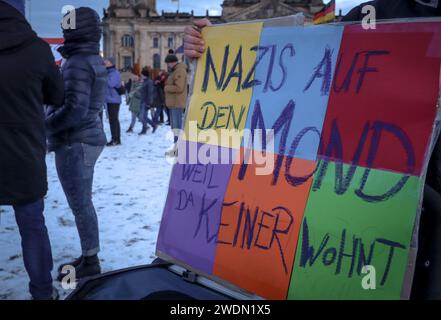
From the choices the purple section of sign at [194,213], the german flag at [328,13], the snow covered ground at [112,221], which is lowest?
the snow covered ground at [112,221]

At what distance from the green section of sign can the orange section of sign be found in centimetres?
5

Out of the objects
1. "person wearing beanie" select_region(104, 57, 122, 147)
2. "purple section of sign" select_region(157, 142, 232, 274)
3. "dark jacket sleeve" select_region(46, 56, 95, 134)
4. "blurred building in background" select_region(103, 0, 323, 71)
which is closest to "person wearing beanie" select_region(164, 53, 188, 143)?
"person wearing beanie" select_region(104, 57, 122, 147)

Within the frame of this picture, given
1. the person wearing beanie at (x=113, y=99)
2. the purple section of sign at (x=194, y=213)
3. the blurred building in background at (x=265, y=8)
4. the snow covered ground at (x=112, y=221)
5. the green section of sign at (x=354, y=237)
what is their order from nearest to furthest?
the green section of sign at (x=354, y=237) → the purple section of sign at (x=194, y=213) → the snow covered ground at (x=112, y=221) → the person wearing beanie at (x=113, y=99) → the blurred building in background at (x=265, y=8)

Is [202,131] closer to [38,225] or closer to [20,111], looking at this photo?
[20,111]

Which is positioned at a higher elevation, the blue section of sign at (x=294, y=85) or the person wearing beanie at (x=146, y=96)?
the blue section of sign at (x=294, y=85)

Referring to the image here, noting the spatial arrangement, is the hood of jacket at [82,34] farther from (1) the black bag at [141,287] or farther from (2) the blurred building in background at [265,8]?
(2) the blurred building in background at [265,8]

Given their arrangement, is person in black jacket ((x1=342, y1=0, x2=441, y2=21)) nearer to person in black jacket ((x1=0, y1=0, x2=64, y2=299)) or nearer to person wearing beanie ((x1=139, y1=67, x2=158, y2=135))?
person in black jacket ((x1=0, y1=0, x2=64, y2=299))

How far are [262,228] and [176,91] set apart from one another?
653 centimetres

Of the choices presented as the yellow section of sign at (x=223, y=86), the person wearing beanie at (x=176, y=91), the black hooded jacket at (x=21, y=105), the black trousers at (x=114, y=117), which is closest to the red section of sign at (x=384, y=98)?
the yellow section of sign at (x=223, y=86)

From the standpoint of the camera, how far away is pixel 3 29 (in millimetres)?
2045

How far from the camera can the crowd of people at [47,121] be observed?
6.84ft

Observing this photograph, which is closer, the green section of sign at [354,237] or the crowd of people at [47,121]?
the green section of sign at [354,237]
